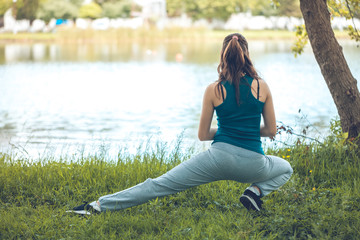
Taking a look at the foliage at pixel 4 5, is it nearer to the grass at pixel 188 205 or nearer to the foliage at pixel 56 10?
the foliage at pixel 56 10

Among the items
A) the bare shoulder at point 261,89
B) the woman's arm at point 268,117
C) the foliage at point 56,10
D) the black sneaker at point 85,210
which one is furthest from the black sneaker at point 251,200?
the foliage at point 56,10

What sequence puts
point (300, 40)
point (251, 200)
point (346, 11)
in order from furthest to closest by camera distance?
point (300, 40)
point (346, 11)
point (251, 200)

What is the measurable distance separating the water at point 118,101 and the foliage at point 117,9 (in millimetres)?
50810

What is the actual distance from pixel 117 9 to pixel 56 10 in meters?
9.95

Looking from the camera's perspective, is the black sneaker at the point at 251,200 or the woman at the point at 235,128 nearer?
the woman at the point at 235,128

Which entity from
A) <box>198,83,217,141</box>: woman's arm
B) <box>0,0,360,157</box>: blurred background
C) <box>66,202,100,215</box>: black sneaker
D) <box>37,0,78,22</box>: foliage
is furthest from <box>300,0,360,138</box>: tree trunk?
<box>37,0,78,22</box>: foliage

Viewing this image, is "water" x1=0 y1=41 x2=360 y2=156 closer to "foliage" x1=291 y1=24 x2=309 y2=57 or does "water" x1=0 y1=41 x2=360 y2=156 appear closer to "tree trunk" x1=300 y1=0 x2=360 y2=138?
"foliage" x1=291 y1=24 x2=309 y2=57

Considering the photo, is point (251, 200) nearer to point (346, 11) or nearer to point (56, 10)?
point (346, 11)

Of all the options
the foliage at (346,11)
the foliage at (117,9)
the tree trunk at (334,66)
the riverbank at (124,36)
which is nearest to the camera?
the tree trunk at (334,66)

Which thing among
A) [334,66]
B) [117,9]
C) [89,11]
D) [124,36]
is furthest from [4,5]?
[334,66]

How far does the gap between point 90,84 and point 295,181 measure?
13.5 metres

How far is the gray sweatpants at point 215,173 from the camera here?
340 centimetres

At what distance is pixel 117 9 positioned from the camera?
7369 cm

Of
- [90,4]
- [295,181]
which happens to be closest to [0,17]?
[90,4]
